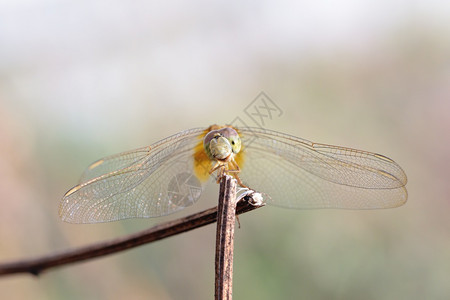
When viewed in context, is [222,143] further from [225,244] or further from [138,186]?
[225,244]

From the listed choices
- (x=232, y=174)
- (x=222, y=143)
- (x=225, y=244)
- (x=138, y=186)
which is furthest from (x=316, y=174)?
(x=225, y=244)

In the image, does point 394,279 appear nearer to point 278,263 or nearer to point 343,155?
point 278,263

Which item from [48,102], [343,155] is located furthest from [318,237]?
[48,102]

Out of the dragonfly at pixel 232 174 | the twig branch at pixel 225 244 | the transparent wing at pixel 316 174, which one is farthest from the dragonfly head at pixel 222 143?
the twig branch at pixel 225 244

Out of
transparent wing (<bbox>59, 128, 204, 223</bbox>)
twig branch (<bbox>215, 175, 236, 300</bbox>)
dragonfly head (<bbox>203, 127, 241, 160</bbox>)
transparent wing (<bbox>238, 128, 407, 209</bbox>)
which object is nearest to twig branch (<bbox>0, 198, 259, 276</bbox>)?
twig branch (<bbox>215, 175, 236, 300</bbox>)

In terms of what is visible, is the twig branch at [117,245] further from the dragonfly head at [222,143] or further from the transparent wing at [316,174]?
the transparent wing at [316,174]

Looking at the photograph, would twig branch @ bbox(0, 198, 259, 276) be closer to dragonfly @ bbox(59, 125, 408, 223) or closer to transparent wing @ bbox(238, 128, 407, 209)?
dragonfly @ bbox(59, 125, 408, 223)

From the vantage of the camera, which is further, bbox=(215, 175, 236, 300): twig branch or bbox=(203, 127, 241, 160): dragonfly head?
bbox=(203, 127, 241, 160): dragonfly head

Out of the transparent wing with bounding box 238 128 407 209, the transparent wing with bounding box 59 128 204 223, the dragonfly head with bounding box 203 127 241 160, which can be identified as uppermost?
the transparent wing with bounding box 238 128 407 209
